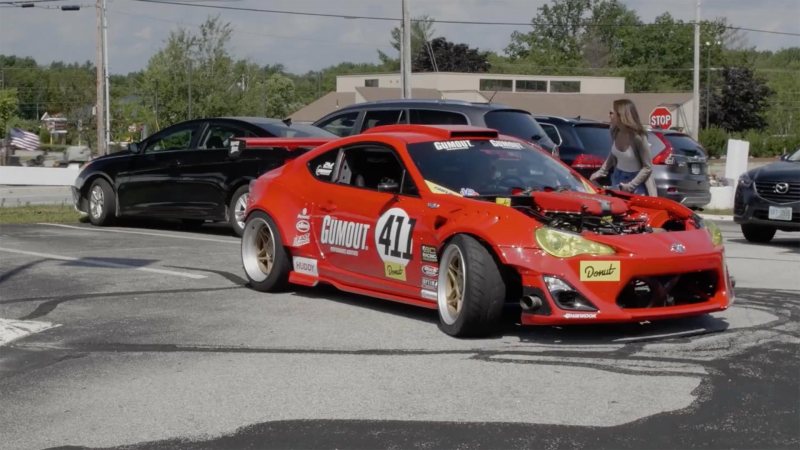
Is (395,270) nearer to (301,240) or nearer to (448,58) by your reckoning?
(301,240)

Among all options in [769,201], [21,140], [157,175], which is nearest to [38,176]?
[21,140]

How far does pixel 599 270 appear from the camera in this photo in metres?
7.16

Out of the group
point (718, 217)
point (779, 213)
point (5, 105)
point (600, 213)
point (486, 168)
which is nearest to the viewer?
point (600, 213)

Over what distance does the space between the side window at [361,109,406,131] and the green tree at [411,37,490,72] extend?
95.6 meters

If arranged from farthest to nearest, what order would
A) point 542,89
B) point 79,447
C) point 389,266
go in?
point 542,89 < point 389,266 < point 79,447

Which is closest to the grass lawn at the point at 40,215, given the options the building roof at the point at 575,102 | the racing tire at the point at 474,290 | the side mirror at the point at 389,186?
the side mirror at the point at 389,186

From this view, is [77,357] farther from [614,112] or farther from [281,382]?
[614,112]

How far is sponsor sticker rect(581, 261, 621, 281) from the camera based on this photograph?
23.5 ft

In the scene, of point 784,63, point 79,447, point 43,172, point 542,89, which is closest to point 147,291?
point 79,447

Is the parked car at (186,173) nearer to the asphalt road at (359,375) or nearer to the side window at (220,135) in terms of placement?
the side window at (220,135)

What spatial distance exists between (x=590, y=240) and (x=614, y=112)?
12.4 feet

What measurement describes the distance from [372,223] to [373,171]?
22.3 inches

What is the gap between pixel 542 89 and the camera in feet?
321

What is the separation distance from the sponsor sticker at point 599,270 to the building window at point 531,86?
290 ft
